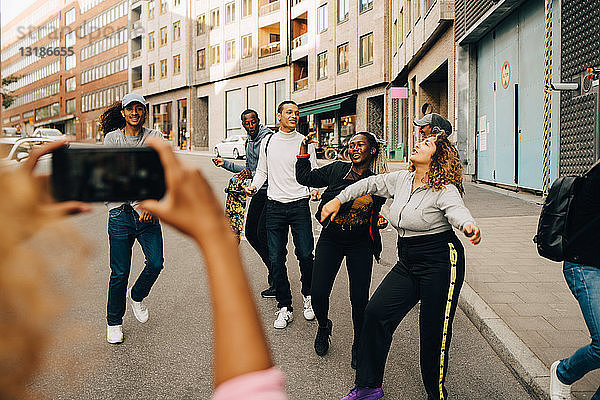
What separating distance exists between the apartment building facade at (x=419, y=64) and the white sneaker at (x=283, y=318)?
16.1 m

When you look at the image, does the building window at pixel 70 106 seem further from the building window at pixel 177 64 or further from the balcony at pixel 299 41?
the balcony at pixel 299 41

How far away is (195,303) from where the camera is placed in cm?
659

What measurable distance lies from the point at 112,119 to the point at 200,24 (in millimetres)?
51342

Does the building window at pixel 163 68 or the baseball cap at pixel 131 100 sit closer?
the baseball cap at pixel 131 100

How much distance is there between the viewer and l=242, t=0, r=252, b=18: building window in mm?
48125

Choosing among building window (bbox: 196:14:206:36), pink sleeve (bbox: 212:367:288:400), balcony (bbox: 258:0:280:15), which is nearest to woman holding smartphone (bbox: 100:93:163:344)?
pink sleeve (bbox: 212:367:288:400)

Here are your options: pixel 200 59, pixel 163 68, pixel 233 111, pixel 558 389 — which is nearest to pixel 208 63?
pixel 200 59

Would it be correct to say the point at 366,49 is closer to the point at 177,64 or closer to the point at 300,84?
the point at 300,84

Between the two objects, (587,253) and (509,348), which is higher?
(587,253)

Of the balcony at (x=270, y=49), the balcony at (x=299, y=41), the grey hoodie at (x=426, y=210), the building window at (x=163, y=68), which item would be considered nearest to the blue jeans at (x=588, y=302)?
the grey hoodie at (x=426, y=210)

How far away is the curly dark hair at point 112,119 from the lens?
542 centimetres

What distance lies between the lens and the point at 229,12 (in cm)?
5022

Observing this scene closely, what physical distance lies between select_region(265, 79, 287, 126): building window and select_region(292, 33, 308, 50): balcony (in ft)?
10.1

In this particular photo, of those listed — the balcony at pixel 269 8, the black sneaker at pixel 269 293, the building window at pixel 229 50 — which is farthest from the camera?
the building window at pixel 229 50
